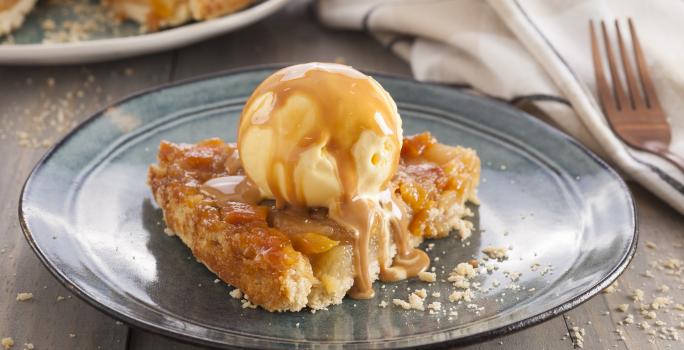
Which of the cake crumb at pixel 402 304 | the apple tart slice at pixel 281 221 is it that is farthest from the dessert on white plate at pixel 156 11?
the cake crumb at pixel 402 304

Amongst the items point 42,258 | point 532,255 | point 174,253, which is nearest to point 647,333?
point 532,255

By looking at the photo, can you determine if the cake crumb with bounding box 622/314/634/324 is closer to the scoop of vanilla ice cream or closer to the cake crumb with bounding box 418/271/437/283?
the cake crumb with bounding box 418/271/437/283

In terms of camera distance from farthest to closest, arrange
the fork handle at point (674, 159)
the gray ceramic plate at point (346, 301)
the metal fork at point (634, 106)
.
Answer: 1. the metal fork at point (634, 106)
2. the fork handle at point (674, 159)
3. the gray ceramic plate at point (346, 301)

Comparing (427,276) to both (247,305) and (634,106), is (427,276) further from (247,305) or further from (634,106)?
(634,106)

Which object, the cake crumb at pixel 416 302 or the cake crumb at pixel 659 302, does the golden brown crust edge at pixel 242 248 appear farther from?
the cake crumb at pixel 659 302

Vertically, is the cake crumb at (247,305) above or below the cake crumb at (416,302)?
above

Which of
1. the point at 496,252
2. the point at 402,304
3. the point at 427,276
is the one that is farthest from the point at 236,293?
the point at 496,252

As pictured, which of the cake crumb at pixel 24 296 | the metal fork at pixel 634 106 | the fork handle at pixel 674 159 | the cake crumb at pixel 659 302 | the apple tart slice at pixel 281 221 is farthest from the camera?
the metal fork at pixel 634 106
